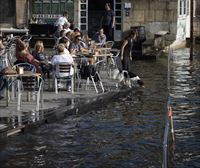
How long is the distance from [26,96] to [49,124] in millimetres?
2421

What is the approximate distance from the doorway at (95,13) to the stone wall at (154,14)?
8.61 feet

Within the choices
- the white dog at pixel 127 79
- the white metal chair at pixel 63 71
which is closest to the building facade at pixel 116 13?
the white dog at pixel 127 79

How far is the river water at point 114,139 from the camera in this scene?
36.2 ft

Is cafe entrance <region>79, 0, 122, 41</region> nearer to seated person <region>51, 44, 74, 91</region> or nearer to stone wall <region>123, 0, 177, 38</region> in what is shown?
stone wall <region>123, 0, 177, 38</region>

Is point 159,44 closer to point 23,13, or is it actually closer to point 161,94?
point 23,13

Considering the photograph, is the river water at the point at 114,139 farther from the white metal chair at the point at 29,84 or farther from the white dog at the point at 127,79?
the white dog at the point at 127,79

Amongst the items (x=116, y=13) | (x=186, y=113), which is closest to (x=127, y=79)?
(x=186, y=113)

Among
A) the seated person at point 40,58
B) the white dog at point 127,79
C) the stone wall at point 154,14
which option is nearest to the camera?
the seated person at point 40,58

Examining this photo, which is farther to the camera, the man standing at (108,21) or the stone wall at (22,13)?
the stone wall at (22,13)

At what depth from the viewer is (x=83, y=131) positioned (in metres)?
13.2

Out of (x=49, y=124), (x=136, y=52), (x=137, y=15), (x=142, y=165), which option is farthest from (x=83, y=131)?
(x=137, y=15)

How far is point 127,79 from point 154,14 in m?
12.7

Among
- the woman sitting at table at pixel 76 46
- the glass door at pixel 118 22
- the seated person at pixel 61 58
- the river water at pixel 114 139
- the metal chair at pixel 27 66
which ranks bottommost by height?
the river water at pixel 114 139

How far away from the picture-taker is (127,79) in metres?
19.3
